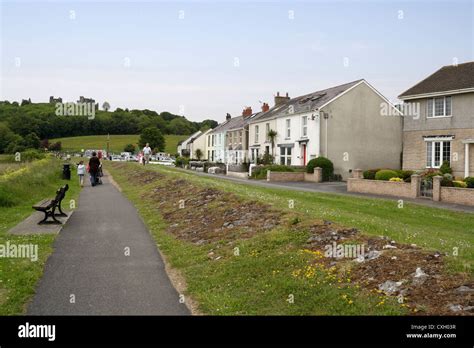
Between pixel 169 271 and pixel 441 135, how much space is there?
2809cm

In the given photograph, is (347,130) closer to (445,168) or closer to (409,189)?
(445,168)

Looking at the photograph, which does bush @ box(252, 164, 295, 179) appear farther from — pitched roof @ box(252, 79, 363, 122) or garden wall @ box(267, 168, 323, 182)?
pitched roof @ box(252, 79, 363, 122)

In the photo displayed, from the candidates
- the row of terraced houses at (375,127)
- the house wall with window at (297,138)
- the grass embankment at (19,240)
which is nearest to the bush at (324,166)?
the row of terraced houses at (375,127)

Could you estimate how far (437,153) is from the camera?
33.2 metres

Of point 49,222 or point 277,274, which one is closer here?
point 277,274

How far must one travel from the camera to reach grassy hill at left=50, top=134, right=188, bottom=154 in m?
121

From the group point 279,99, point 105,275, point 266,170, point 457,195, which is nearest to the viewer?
point 105,275

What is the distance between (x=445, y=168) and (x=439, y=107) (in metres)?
5.15

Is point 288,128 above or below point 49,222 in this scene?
above

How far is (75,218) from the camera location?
16.8 metres

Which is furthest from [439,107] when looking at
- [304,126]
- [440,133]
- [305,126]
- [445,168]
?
[304,126]

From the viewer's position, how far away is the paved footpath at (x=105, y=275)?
296 inches

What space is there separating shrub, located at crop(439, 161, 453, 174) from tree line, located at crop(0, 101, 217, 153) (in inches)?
2341
